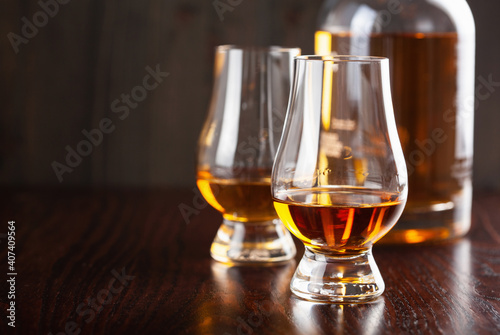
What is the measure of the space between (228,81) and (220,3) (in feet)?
2.05

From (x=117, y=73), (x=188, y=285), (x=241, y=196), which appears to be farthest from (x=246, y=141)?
(x=117, y=73)

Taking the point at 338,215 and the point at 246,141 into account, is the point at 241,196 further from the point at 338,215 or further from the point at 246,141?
the point at 338,215

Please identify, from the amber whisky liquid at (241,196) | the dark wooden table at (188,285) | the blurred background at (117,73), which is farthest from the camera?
the blurred background at (117,73)

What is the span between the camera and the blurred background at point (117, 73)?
146cm

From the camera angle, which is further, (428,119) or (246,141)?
(428,119)

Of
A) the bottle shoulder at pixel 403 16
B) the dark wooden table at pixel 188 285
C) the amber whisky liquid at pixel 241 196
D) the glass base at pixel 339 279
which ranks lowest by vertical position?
the dark wooden table at pixel 188 285

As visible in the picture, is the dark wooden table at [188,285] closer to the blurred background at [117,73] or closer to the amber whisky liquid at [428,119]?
the amber whisky liquid at [428,119]

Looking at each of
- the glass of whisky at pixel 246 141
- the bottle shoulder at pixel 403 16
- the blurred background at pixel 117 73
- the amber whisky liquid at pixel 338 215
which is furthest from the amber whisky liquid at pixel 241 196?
the blurred background at pixel 117 73

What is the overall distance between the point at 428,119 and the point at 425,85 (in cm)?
4

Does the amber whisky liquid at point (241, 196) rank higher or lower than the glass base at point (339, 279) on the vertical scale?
higher

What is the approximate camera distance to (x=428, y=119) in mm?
957

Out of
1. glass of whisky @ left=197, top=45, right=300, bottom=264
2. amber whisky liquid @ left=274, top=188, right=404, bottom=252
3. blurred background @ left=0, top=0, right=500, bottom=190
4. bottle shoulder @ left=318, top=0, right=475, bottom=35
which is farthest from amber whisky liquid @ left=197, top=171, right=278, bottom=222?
blurred background @ left=0, top=0, right=500, bottom=190

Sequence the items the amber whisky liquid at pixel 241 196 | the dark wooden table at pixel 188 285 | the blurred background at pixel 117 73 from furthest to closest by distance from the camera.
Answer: the blurred background at pixel 117 73 → the amber whisky liquid at pixel 241 196 → the dark wooden table at pixel 188 285

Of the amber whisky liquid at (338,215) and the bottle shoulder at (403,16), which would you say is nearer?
the amber whisky liquid at (338,215)
